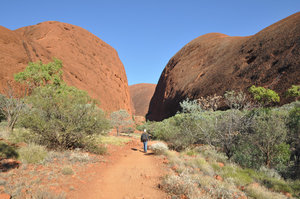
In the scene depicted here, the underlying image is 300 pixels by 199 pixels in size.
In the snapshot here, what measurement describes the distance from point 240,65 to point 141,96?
81793mm

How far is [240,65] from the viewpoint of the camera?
1394 inches

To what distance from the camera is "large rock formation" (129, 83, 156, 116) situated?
9997cm

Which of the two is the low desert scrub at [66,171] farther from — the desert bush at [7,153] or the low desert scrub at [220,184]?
the low desert scrub at [220,184]

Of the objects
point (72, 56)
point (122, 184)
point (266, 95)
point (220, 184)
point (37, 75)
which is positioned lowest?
point (122, 184)

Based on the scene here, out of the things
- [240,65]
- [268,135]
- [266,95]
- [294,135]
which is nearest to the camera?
[268,135]

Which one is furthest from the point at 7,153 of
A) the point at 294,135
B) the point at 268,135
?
the point at 294,135

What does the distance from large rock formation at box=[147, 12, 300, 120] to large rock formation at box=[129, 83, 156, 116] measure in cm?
4260

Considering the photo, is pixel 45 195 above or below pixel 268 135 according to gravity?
below

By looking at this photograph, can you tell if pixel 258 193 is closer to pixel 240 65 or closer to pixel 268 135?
pixel 268 135

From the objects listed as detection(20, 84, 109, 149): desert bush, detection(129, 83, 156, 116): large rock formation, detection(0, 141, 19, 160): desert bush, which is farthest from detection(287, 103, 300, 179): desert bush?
→ detection(129, 83, 156, 116): large rock formation

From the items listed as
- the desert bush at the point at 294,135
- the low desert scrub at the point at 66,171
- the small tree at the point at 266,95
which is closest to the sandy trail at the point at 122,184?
the low desert scrub at the point at 66,171

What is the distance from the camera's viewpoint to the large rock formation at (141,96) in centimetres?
9997

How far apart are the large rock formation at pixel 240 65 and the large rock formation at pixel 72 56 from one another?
761 inches

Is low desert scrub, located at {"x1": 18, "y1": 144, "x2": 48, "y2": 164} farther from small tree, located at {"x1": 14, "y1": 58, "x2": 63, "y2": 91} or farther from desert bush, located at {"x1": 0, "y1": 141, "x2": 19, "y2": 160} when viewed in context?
small tree, located at {"x1": 14, "y1": 58, "x2": 63, "y2": 91}
